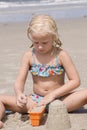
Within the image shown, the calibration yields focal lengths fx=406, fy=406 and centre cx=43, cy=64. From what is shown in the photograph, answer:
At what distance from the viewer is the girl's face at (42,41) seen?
3.51 meters

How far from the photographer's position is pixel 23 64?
3.77 meters

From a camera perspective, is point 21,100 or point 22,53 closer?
point 21,100

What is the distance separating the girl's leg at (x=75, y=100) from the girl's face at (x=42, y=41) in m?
0.48

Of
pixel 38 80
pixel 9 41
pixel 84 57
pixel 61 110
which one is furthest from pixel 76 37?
pixel 61 110

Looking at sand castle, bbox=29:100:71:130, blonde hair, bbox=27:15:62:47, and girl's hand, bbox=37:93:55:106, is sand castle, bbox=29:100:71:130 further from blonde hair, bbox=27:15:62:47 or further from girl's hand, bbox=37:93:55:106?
blonde hair, bbox=27:15:62:47

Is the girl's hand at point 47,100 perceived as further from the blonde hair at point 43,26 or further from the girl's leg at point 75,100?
the blonde hair at point 43,26

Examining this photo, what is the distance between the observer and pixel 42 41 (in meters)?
3.52

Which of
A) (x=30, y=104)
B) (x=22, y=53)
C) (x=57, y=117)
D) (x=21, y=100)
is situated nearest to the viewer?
(x=57, y=117)

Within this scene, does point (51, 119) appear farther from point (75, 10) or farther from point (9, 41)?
point (75, 10)

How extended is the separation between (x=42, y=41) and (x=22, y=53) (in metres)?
3.40

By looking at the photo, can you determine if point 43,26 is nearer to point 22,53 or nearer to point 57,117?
point 57,117

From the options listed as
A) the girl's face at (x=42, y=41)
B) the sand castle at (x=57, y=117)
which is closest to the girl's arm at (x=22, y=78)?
the girl's face at (x=42, y=41)

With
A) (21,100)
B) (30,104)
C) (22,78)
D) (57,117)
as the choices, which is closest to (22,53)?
(22,78)

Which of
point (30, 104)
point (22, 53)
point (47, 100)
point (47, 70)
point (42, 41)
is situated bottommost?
point (22, 53)
